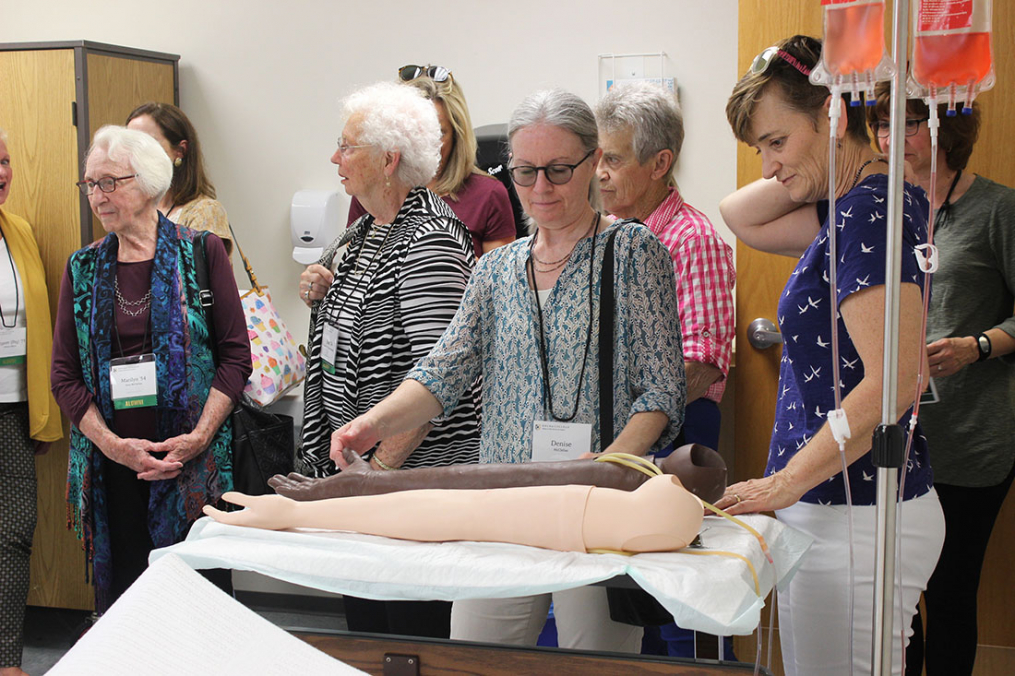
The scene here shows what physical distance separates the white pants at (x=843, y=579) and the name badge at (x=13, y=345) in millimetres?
2602

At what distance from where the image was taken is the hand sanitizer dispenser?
373 cm

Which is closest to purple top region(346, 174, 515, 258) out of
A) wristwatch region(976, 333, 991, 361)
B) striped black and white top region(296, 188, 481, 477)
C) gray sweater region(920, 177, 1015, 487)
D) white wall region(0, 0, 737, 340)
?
striped black and white top region(296, 188, 481, 477)

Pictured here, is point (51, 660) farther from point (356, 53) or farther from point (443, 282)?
point (356, 53)

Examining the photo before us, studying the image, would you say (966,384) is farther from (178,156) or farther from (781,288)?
(178,156)

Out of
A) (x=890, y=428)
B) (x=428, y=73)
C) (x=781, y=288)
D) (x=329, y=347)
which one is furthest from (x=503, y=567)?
(x=428, y=73)

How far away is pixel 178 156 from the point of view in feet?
10.9

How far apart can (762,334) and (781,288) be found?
138mm

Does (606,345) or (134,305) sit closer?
(606,345)

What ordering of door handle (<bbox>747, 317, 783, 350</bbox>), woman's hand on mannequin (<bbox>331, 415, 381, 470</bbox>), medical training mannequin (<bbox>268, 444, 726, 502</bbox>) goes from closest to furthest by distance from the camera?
medical training mannequin (<bbox>268, 444, 726, 502</bbox>) → woman's hand on mannequin (<bbox>331, 415, 381, 470</bbox>) → door handle (<bbox>747, 317, 783, 350</bbox>)

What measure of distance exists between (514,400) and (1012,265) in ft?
4.03

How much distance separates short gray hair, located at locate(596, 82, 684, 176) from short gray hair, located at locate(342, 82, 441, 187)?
44 cm

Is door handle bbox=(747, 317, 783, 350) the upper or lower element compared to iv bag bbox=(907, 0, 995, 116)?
lower

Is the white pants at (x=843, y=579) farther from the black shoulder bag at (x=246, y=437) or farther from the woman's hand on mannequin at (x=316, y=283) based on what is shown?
the black shoulder bag at (x=246, y=437)

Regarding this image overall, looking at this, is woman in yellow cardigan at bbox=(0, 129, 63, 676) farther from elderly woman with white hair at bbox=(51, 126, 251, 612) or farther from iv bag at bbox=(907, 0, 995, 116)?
iv bag at bbox=(907, 0, 995, 116)
